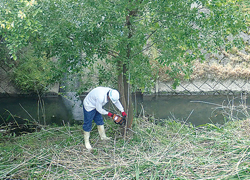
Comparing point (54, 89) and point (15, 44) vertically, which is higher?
point (15, 44)

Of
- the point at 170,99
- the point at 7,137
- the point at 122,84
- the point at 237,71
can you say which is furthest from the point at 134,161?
the point at 237,71

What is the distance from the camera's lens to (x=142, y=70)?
484 cm

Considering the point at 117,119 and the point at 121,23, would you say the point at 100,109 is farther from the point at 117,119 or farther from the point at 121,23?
the point at 121,23

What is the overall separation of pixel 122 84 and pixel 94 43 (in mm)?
1296

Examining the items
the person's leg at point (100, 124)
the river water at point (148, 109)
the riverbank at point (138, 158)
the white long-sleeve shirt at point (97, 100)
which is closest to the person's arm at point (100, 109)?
the white long-sleeve shirt at point (97, 100)

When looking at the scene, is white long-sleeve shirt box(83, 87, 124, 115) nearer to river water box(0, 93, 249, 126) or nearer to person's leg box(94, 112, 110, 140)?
person's leg box(94, 112, 110, 140)

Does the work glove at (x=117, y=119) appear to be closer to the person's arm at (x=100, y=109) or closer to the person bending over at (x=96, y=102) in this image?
the person bending over at (x=96, y=102)

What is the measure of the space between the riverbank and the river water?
2798mm

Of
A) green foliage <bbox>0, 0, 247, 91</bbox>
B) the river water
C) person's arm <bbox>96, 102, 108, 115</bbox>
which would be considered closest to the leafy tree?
green foliage <bbox>0, 0, 247, 91</bbox>

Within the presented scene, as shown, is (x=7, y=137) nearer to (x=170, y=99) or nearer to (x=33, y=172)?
(x=33, y=172)

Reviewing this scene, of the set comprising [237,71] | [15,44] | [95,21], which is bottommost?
[237,71]

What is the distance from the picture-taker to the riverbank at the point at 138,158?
11.1 feet

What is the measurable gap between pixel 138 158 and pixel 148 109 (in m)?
4.98

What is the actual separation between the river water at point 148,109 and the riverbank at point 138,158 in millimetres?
2798
